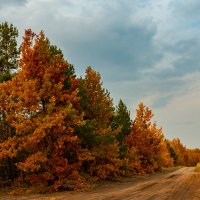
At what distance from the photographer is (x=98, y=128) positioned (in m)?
38.7

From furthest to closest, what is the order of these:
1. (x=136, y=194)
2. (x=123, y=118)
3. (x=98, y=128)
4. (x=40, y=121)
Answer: (x=123, y=118) → (x=98, y=128) → (x=40, y=121) → (x=136, y=194)

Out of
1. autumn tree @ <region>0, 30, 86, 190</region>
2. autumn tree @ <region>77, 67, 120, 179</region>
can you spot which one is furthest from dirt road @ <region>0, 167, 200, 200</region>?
autumn tree @ <region>77, 67, 120, 179</region>

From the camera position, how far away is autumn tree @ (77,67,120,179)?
3741 centimetres

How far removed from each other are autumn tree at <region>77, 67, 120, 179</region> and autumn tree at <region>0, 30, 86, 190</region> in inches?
261

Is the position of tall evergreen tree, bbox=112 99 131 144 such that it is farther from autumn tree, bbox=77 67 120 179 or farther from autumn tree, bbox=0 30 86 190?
autumn tree, bbox=0 30 86 190

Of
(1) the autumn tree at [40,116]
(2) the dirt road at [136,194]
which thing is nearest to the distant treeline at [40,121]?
(1) the autumn tree at [40,116]

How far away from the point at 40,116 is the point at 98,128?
35.8ft

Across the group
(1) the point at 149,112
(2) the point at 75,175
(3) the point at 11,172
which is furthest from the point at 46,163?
(1) the point at 149,112

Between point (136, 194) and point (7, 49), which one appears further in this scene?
point (7, 49)

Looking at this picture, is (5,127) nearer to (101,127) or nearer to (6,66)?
(6,66)

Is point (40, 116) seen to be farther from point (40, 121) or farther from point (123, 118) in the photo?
point (123, 118)

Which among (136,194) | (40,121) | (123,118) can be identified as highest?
(123,118)

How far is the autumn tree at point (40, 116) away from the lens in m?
28.1

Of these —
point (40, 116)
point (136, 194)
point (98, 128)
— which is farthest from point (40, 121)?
point (98, 128)
